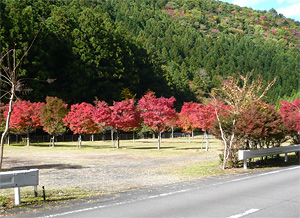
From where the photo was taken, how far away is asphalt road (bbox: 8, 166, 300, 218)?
6926 mm

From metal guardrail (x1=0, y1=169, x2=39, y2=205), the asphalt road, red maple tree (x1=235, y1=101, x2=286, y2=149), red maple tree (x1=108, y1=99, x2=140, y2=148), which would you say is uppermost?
red maple tree (x1=108, y1=99, x2=140, y2=148)

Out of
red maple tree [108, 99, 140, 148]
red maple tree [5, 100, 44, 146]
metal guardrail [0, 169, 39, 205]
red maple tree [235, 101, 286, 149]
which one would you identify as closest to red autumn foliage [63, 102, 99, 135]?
red maple tree [108, 99, 140, 148]

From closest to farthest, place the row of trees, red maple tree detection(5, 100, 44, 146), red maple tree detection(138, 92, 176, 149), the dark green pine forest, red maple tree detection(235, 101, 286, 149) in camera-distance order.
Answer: red maple tree detection(235, 101, 286, 149) → the row of trees → red maple tree detection(138, 92, 176, 149) → red maple tree detection(5, 100, 44, 146) → the dark green pine forest

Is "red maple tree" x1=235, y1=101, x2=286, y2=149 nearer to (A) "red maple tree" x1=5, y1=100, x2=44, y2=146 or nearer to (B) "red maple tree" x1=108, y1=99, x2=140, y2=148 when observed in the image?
(B) "red maple tree" x1=108, y1=99, x2=140, y2=148

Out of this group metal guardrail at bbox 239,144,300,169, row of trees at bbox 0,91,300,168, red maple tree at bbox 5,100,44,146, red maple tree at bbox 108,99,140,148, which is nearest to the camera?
metal guardrail at bbox 239,144,300,169

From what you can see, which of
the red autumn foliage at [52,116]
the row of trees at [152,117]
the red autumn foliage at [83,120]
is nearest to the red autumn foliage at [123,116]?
the row of trees at [152,117]

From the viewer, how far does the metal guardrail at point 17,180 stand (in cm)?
778

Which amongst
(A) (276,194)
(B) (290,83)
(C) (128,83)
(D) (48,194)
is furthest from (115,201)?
(B) (290,83)

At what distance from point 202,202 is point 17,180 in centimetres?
444

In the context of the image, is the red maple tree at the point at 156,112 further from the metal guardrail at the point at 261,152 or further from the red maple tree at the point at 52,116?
the metal guardrail at the point at 261,152

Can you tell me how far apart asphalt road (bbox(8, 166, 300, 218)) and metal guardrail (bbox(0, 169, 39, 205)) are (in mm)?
1117

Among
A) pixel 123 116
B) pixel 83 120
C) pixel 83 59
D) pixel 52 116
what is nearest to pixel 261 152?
pixel 123 116

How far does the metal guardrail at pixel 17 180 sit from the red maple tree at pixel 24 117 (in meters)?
32.3

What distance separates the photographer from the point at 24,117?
39.5 m
